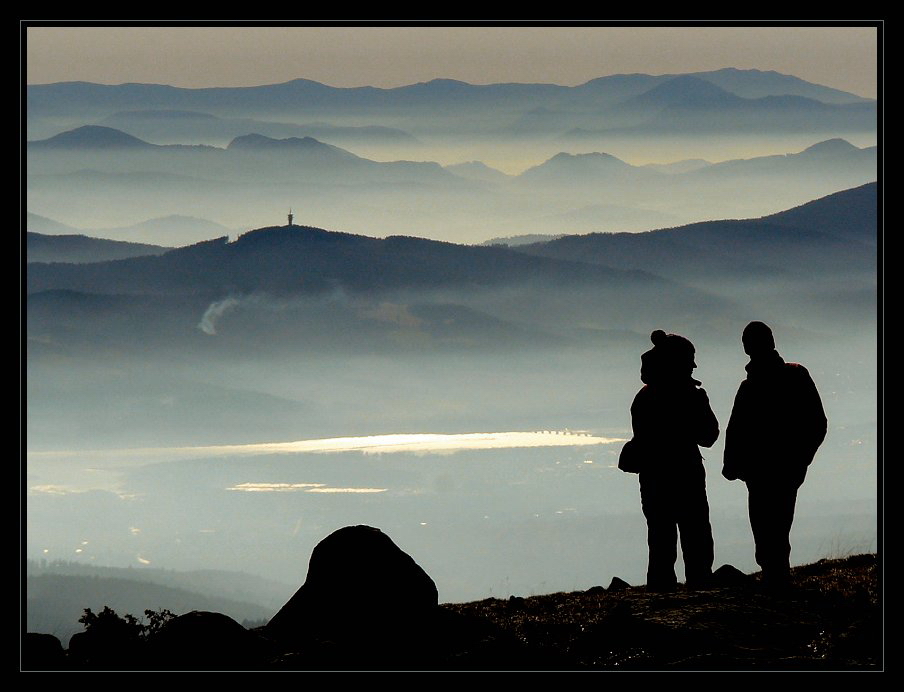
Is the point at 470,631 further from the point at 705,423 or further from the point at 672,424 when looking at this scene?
the point at 705,423

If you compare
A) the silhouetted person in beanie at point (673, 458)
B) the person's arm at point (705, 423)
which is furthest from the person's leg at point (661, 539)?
the person's arm at point (705, 423)

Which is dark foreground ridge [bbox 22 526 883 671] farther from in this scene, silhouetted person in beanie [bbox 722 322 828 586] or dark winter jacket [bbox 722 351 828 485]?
dark winter jacket [bbox 722 351 828 485]

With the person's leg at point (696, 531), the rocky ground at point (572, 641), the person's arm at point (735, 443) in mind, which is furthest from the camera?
the person's leg at point (696, 531)

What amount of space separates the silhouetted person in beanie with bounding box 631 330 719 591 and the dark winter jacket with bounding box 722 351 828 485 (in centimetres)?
70

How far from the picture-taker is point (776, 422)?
15.1m

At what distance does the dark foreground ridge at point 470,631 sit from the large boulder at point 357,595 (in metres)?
0.01

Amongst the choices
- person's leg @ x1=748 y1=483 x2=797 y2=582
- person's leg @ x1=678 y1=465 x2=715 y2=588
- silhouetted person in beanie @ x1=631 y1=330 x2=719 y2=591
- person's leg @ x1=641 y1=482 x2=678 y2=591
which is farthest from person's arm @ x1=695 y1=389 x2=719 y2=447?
person's leg @ x1=748 y1=483 x2=797 y2=582

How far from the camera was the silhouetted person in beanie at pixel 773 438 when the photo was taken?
15016mm

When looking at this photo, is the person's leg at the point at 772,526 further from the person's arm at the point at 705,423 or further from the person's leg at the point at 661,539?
the person's leg at the point at 661,539

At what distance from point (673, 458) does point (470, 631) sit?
345cm

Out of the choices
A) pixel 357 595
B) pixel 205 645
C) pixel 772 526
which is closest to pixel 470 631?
pixel 357 595
